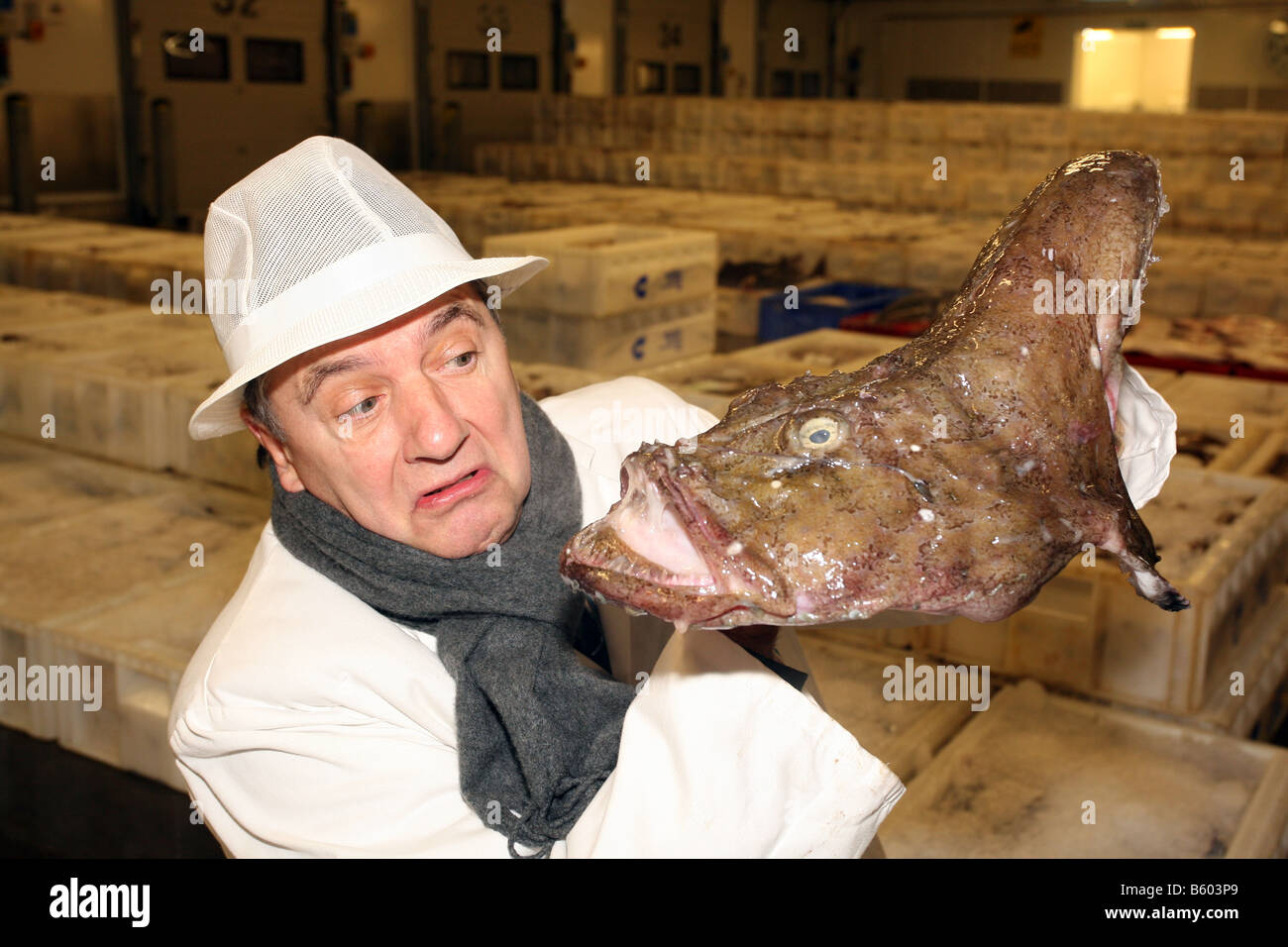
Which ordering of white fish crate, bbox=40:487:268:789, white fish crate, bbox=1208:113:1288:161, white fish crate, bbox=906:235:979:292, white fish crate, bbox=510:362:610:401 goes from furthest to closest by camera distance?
white fish crate, bbox=1208:113:1288:161, white fish crate, bbox=906:235:979:292, white fish crate, bbox=510:362:610:401, white fish crate, bbox=40:487:268:789

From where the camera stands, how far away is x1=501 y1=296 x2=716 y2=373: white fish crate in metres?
6.69

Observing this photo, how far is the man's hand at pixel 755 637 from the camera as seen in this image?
1.64 m

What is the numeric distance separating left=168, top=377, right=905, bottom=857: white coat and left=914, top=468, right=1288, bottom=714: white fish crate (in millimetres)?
1899

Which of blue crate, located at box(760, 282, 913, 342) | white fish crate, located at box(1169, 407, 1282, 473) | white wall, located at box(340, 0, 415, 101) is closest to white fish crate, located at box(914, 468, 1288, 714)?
white fish crate, located at box(1169, 407, 1282, 473)

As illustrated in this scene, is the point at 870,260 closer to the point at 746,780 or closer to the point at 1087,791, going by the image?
the point at 1087,791

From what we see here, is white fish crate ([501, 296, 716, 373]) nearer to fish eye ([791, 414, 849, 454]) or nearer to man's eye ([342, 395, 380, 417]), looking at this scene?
man's eye ([342, 395, 380, 417])

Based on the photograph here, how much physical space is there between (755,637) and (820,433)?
0.45 m

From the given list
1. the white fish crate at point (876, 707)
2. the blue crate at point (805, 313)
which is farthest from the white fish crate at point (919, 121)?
the white fish crate at point (876, 707)

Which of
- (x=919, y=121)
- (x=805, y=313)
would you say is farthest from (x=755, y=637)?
(x=919, y=121)

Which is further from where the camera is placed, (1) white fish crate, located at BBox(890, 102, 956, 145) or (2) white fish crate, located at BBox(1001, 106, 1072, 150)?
(1) white fish crate, located at BBox(890, 102, 956, 145)

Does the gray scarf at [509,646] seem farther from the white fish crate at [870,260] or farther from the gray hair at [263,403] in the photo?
the white fish crate at [870,260]

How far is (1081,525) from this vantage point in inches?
50.5

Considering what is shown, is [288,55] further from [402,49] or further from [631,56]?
[631,56]

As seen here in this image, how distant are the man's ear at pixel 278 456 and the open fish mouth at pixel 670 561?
90cm
